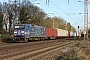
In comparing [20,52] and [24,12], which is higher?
[24,12]

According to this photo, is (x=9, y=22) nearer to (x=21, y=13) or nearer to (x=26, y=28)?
(x=21, y=13)

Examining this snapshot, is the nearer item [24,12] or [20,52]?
[20,52]

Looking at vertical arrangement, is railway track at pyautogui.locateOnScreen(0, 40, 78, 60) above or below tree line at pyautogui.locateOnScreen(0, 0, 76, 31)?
below

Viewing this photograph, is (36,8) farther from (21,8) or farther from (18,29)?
(18,29)

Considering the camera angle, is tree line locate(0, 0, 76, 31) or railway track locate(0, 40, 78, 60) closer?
railway track locate(0, 40, 78, 60)

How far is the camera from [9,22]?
7219cm

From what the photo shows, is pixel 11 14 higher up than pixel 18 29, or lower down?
higher up

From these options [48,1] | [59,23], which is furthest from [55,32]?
[59,23]

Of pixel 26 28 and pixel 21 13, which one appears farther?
pixel 21 13

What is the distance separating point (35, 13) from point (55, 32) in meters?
17.9

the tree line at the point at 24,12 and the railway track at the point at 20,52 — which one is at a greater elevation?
the tree line at the point at 24,12

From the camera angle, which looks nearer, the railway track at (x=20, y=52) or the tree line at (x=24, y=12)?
the railway track at (x=20, y=52)

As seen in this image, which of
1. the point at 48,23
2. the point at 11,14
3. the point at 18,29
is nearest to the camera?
the point at 18,29

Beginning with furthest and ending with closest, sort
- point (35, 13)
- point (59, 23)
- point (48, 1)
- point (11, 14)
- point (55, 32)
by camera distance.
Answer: point (59, 23) → point (35, 13) → point (11, 14) → point (55, 32) → point (48, 1)
